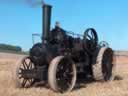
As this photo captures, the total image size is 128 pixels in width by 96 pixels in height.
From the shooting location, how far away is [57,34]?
40.5 feet

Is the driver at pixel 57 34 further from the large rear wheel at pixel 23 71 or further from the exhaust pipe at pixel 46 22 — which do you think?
the large rear wheel at pixel 23 71

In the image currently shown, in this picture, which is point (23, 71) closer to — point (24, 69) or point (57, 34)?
point (24, 69)

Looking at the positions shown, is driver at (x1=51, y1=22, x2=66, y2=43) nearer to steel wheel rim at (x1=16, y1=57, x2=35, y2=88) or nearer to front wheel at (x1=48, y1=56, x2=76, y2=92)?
front wheel at (x1=48, y1=56, x2=76, y2=92)

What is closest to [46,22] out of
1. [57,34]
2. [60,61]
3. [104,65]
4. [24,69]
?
[57,34]

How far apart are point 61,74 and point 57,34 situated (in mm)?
1671

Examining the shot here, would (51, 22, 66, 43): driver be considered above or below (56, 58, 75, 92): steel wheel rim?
above

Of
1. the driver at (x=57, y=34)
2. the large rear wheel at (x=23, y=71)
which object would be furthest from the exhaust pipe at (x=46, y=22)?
the large rear wheel at (x=23, y=71)

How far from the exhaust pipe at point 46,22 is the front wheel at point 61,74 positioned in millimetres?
1088

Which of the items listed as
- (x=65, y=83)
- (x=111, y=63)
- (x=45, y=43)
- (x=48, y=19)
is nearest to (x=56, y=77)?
(x=65, y=83)

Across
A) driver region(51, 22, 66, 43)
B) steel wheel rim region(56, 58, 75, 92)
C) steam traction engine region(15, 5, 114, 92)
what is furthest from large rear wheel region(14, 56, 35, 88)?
driver region(51, 22, 66, 43)

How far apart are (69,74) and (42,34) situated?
1.67m

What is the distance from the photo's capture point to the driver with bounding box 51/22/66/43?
39.9 ft

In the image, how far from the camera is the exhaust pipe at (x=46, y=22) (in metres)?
11.8

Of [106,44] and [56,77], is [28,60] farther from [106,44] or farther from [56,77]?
[106,44]
